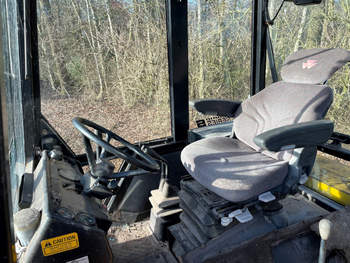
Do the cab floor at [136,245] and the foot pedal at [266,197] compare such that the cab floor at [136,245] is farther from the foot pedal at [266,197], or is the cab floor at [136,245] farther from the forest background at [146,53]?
the forest background at [146,53]

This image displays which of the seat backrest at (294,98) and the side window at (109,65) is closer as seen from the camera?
the seat backrest at (294,98)

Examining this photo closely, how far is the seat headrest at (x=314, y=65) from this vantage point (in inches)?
58.7

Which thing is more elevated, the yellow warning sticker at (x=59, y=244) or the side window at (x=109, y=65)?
the side window at (x=109, y=65)

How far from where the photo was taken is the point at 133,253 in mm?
1584

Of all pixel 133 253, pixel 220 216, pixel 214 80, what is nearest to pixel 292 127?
pixel 220 216

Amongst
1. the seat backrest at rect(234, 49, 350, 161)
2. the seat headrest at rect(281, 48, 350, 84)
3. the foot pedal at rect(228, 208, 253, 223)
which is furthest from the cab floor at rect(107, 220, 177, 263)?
the seat headrest at rect(281, 48, 350, 84)

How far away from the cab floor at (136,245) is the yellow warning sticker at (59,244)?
47 cm

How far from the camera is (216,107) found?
1.85 metres

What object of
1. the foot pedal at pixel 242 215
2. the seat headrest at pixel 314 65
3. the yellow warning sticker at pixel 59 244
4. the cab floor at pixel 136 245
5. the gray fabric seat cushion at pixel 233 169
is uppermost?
the seat headrest at pixel 314 65

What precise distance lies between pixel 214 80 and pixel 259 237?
2.41 meters

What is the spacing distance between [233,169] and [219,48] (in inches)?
89.3

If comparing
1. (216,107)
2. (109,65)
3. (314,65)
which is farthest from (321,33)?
(109,65)

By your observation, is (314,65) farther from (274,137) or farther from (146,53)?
(146,53)

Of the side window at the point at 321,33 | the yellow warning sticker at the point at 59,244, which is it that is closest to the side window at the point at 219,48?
the side window at the point at 321,33
